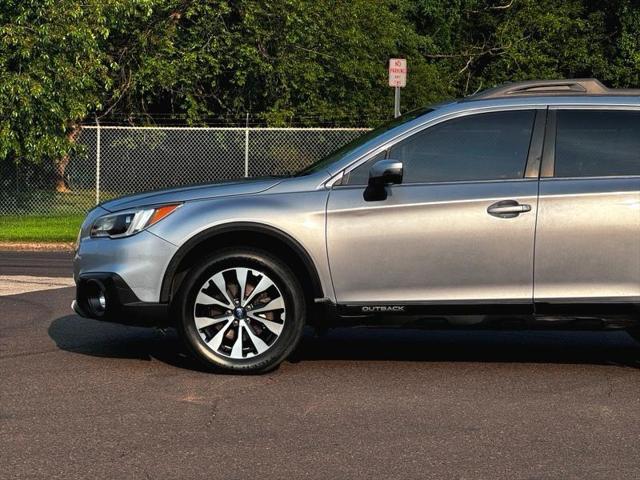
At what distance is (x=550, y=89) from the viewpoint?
333 inches

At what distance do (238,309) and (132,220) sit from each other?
35.9 inches

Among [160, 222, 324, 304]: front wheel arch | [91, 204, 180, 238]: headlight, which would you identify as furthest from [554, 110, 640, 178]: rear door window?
[91, 204, 180, 238]: headlight

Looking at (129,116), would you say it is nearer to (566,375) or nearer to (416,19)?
(416,19)

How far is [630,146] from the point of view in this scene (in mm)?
8109

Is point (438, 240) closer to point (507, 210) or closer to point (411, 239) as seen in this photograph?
point (411, 239)

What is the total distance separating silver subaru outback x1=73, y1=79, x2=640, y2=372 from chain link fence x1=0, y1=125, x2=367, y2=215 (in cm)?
1561

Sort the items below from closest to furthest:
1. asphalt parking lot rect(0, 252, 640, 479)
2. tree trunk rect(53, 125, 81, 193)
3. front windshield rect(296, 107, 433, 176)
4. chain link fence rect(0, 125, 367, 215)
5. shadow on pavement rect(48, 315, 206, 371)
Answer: asphalt parking lot rect(0, 252, 640, 479) < front windshield rect(296, 107, 433, 176) < shadow on pavement rect(48, 315, 206, 371) < chain link fence rect(0, 125, 367, 215) < tree trunk rect(53, 125, 81, 193)

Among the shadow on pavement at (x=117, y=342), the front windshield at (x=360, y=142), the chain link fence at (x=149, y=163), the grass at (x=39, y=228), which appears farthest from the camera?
the chain link fence at (x=149, y=163)

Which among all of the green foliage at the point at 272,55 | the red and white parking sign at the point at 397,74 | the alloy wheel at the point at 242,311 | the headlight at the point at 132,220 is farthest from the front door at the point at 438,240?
the green foliage at the point at 272,55

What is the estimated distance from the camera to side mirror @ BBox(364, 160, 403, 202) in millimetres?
7871

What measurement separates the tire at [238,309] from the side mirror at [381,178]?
74 centimetres

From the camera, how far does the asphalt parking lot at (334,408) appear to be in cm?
586

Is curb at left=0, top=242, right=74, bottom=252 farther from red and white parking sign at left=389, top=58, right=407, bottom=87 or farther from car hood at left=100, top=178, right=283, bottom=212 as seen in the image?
car hood at left=100, top=178, right=283, bottom=212

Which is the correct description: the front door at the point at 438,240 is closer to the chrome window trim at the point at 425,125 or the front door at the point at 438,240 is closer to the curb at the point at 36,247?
the chrome window trim at the point at 425,125
